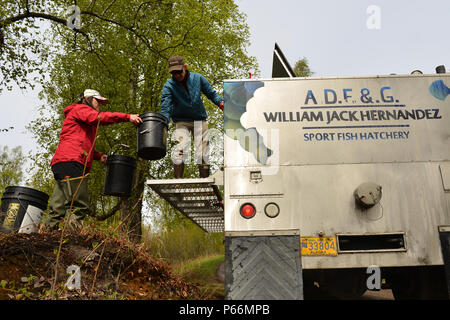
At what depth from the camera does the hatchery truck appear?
2.87 meters

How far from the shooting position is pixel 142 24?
12312 mm

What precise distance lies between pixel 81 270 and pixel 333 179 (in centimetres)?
274

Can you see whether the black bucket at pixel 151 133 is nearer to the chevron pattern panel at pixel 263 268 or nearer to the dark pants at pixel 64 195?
the dark pants at pixel 64 195

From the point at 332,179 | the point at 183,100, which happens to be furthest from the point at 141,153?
the point at 332,179

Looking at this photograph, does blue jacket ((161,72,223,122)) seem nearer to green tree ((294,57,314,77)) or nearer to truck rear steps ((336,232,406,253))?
truck rear steps ((336,232,406,253))

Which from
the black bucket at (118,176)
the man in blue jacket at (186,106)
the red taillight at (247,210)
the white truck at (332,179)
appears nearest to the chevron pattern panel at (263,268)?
the white truck at (332,179)

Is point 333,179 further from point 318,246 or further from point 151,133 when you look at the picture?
point 151,133

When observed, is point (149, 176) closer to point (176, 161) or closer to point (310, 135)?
point (176, 161)

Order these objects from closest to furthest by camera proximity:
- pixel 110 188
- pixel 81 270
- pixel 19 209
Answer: pixel 81 270, pixel 19 209, pixel 110 188

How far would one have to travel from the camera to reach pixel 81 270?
11.8ft

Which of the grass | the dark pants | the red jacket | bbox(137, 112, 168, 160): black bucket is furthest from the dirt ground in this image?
bbox(137, 112, 168, 160): black bucket

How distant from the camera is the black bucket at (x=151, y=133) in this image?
447 cm

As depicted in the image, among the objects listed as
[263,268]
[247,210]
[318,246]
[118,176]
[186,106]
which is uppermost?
[186,106]
